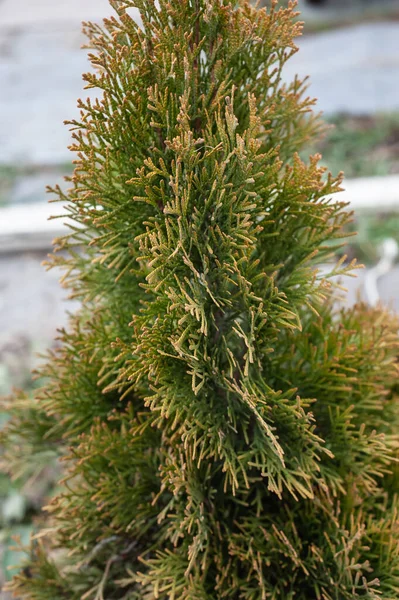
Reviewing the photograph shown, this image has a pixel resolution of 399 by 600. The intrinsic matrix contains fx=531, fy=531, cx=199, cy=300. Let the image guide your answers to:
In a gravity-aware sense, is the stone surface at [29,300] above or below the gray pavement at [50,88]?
below

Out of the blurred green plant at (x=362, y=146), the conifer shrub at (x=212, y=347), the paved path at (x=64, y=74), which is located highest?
the paved path at (x=64, y=74)

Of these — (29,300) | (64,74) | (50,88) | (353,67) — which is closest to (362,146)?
(353,67)

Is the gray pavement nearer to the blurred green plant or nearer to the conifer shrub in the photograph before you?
the blurred green plant

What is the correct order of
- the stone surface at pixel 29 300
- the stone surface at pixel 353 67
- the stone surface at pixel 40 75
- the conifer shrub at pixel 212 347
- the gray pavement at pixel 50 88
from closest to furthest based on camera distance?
the conifer shrub at pixel 212 347 < the stone surface at pixel 29 300 < the gray pavement at pixel 50 88 < the stone surface at pixel 40 75 < the stone surface at pixel 353 67

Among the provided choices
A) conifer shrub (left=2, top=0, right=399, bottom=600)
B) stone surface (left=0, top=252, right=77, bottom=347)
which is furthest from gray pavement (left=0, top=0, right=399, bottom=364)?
conifer shrub (left=2, top=0, right=399, bottom=600)

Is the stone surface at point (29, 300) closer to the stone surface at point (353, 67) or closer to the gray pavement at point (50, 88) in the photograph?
the gray pavement at point (50, 88)

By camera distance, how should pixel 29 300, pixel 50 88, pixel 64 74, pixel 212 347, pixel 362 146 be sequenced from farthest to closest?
pixel 64 74 < pixel 50 88 < pixel 362 146 < pixel 29 300 < pixel 212 347

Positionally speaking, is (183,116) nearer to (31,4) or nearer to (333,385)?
(333,385)

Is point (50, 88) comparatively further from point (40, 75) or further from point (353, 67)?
point (353, 67)

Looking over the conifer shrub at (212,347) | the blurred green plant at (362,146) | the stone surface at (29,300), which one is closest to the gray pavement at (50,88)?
the stone surface at (29,300)

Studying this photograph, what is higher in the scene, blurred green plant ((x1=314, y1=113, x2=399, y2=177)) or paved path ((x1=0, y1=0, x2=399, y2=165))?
paved path ((x1=0, y1=0, x2=399, y2=165))
